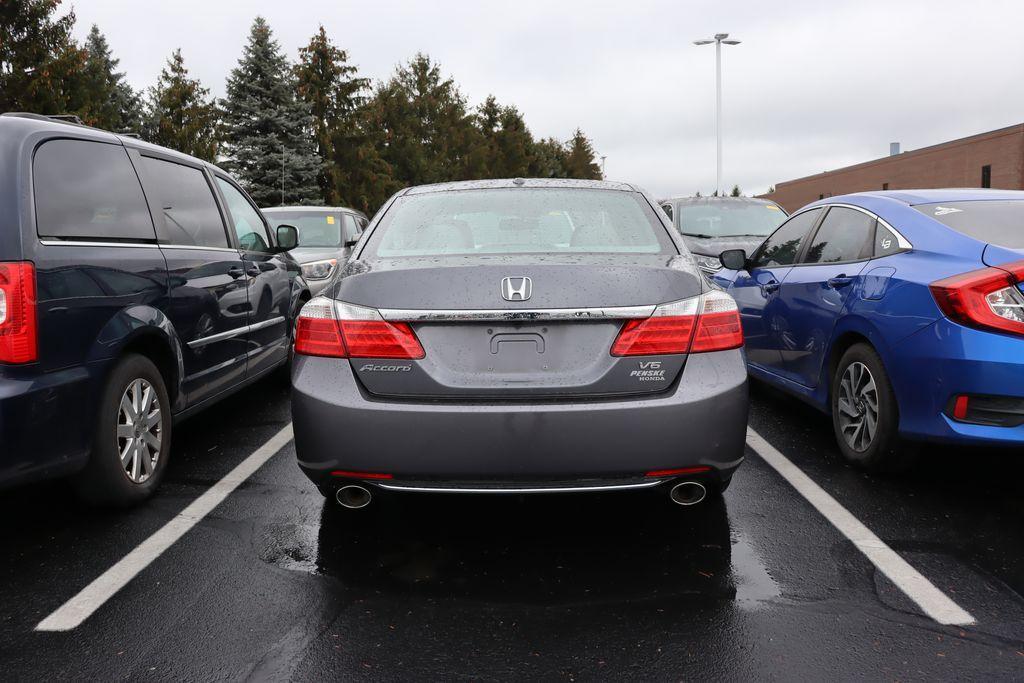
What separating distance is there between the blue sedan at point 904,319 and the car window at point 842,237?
0.01 m

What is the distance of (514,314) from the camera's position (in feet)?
10.3

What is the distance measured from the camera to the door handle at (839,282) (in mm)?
4887

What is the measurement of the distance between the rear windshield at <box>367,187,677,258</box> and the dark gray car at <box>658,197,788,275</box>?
7000 mm

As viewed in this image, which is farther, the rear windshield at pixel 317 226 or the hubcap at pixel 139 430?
the rear windshield at pixel 317 226

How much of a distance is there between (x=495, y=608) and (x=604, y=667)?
541 millimetres

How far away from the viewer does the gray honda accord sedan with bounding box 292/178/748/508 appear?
10.2 ft

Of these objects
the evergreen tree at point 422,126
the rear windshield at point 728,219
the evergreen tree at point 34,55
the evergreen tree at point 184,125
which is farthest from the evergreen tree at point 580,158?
the rear windshield at point 728,219

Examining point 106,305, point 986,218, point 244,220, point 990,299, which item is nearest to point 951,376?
point 990,299

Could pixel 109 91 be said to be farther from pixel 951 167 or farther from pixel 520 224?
pixel 520 224

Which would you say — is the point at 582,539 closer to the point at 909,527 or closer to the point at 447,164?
the point at 909,527

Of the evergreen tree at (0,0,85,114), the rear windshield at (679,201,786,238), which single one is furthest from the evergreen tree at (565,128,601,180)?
the rear windshield at (679,201,786,238)

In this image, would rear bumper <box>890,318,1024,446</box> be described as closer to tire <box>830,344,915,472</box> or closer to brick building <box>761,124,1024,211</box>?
tire <box>830,344,915,472</box>

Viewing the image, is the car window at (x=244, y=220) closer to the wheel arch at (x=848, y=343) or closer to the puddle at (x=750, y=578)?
the wheel arch at (x=848, y=343)

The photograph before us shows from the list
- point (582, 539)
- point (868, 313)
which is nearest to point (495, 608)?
point (582, 539)
